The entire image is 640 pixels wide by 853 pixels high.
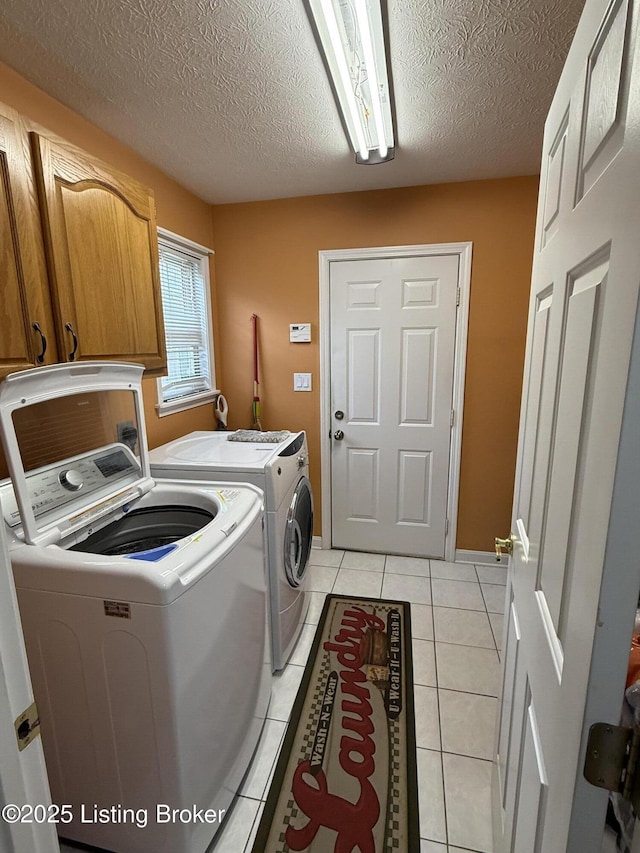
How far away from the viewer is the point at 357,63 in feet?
4.50

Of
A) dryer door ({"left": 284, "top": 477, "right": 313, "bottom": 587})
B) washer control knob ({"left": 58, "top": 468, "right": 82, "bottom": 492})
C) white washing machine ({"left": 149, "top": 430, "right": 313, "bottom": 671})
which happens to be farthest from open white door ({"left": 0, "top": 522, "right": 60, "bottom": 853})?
dryer door ({"left": 284, "top": 477, "right": 313, "bottom": 587})

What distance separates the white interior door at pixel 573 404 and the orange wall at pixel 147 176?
1.64m

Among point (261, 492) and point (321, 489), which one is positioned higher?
point (261, 492)

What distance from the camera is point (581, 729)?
509mm

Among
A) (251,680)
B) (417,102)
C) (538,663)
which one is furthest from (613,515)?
(417,102)

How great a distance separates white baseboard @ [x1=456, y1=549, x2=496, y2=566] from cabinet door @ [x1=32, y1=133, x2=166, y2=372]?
91.2 inches

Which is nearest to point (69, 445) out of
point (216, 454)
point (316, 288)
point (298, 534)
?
point (216, 454)

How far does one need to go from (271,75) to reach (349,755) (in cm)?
247

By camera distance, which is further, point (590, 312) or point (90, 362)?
point (90, 362)

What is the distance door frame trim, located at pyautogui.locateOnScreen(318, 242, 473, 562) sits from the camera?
2525 millimetres

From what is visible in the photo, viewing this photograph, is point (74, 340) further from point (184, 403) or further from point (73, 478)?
point (184, 403)

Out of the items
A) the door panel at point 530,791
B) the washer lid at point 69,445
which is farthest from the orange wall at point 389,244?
the door panel at point 530,791

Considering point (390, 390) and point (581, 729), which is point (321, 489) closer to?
point (390, 390)

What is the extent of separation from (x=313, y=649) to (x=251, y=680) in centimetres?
64
